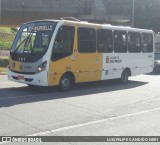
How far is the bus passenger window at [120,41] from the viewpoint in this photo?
53.5 feet

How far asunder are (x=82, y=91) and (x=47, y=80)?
1.86m

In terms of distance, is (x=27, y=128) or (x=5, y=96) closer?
(x=27, y=128)

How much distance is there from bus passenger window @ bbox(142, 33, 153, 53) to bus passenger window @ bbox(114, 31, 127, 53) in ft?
6.24

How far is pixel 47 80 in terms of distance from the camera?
1263 centimetres

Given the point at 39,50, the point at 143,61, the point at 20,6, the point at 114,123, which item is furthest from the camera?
the point at 20,6

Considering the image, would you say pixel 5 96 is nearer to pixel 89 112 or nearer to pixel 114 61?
pixel 89 112

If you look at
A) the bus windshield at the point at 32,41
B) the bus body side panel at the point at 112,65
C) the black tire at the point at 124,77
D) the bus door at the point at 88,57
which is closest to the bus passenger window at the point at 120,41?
the bus body side panel at the point at 112,65

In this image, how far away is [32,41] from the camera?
13.2 meters

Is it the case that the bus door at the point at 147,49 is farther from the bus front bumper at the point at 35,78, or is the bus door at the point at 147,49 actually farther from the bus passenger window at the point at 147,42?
the bus front bumper at the point at 35,78

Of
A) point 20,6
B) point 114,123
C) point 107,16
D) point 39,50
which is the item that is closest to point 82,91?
point 39,50

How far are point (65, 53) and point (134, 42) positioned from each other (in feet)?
18.0

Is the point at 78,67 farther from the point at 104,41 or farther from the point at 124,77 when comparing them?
the point at 124,77

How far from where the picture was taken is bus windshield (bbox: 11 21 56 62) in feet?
42.0

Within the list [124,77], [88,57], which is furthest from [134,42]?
[88,57]
